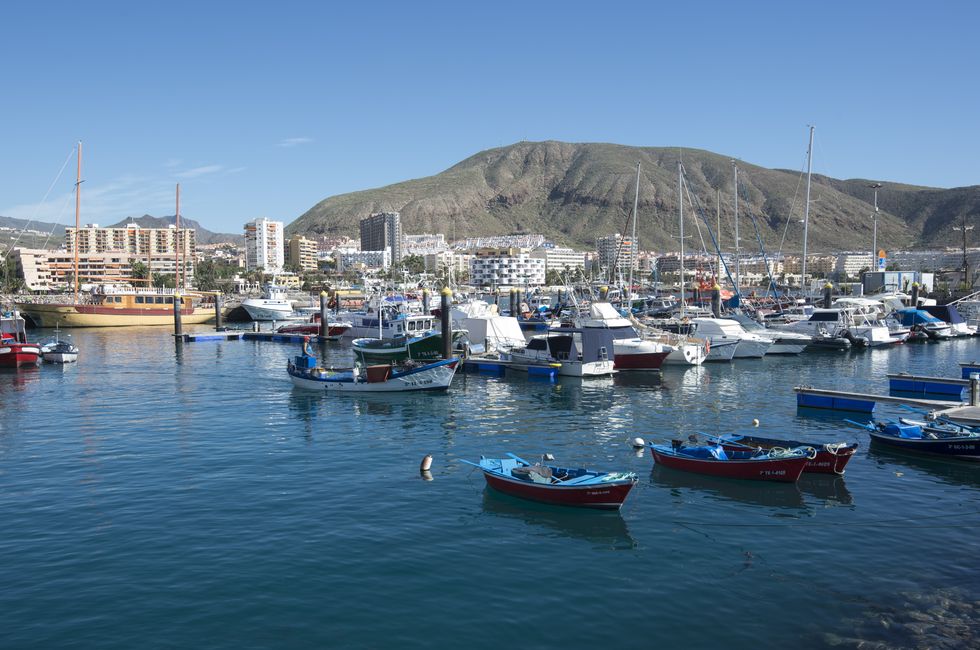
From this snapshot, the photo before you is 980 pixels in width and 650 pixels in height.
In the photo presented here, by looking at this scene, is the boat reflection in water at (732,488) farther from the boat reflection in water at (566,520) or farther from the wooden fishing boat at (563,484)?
the boat reflection in water at (566,520)

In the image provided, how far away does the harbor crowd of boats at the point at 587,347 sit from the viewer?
25.6 m

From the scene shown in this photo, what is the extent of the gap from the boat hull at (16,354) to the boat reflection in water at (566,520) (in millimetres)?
50886

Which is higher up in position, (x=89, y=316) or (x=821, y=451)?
(x=89, y=316)

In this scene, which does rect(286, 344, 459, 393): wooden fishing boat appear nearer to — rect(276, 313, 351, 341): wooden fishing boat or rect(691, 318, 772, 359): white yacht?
rect(691, 318, 772, 359): white yacht

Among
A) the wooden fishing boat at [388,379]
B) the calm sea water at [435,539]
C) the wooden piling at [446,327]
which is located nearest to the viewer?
the calm sea water at [435,539]

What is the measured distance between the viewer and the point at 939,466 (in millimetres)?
27938

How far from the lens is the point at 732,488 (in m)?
25.4

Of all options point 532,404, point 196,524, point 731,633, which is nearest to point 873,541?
point 731,633

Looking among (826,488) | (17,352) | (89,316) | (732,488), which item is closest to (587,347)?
(732,488)

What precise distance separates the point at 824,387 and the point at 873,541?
29.3m

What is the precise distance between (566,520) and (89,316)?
102 m

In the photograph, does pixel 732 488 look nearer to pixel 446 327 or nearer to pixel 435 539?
pixel 435 539

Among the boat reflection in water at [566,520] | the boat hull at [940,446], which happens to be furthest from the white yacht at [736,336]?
the boat reflection in water at [566,520]

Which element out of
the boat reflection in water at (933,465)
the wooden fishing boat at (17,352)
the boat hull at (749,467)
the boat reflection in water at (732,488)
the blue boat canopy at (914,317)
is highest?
the blue boat canopy at (914,317)
